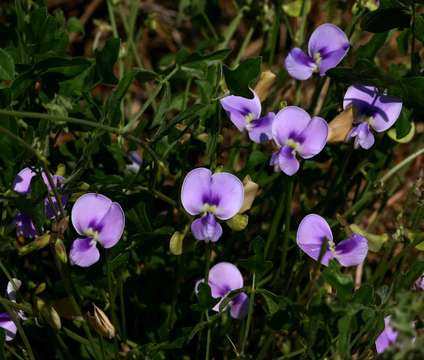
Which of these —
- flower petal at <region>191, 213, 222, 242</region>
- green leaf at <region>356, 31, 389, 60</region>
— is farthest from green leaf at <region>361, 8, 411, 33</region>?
flower petal at <region>191, 213, 222, 242</region>

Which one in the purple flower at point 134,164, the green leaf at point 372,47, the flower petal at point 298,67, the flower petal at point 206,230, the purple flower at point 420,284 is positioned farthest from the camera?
the purple flower at point 134,164

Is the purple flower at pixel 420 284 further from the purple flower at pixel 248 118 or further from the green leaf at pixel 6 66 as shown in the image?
the green leaf at pixel 6 66

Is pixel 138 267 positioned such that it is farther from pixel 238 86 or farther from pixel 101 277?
pixel 238 86

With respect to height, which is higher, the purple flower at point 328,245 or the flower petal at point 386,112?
the flower petal at point 386,112

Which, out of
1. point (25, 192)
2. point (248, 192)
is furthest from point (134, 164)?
point (248, 192)

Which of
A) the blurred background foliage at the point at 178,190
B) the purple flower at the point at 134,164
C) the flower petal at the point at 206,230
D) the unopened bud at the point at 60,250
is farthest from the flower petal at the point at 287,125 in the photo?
the purple flower at the point at 134,164

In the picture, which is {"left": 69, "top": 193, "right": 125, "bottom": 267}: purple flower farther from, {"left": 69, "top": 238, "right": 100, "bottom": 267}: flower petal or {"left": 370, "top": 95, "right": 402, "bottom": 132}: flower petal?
{"left": 370, "top": 95, "right": 402, "bottom": 132}: flower petal

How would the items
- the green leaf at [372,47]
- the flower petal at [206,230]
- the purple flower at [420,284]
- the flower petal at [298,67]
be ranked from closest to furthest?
the flower petal at [206,230]
the purple flower at [420,284]
the flower petal at [298,67]
the green leaf at [372,47]

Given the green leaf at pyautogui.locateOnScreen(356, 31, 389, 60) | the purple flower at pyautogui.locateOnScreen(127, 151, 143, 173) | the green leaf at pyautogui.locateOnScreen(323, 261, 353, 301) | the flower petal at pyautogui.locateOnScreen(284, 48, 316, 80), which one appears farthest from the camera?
the purple flower at pyautogui.locateOnScreen(127, 151, 143, 173)
